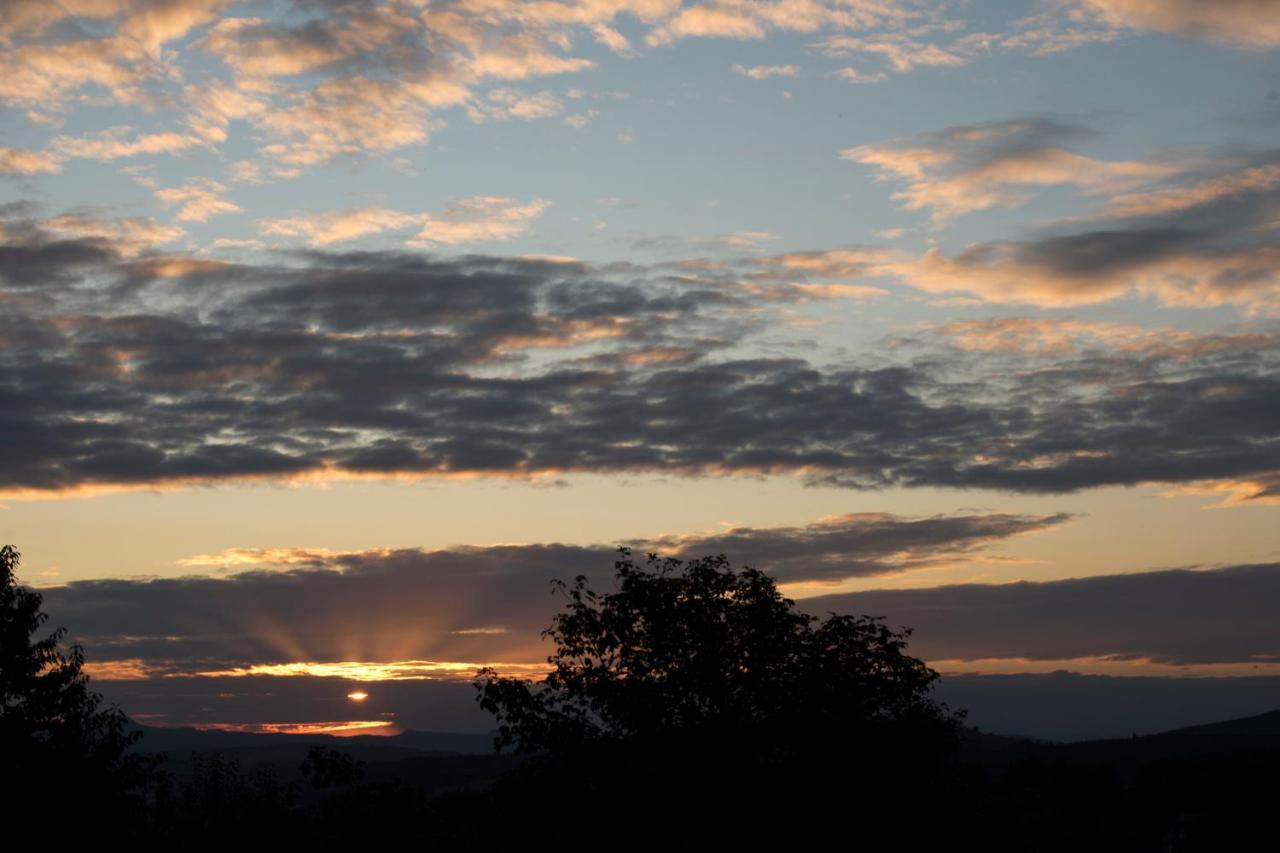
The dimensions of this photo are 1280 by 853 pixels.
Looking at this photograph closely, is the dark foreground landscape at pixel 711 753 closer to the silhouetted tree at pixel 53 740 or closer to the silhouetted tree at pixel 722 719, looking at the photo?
the silhouetted tree at pixel 722 719

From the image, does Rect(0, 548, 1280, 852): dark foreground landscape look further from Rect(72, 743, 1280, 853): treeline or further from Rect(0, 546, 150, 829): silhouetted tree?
Rect(0, 546, 150, 829): silhouetted tree

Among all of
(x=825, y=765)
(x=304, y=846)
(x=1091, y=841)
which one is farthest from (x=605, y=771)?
(x=1091, y=841)

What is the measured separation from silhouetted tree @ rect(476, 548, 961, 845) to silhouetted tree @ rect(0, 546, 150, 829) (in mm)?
20226

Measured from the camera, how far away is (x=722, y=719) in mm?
38250

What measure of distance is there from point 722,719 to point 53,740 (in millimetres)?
29789

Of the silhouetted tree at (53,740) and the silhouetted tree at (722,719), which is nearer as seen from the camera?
the silhouetted tree at (722,719)

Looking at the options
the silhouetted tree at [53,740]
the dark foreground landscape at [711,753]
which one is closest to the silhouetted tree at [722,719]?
the dark foreground landscape at [711,753]

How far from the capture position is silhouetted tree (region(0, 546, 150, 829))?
5047cm

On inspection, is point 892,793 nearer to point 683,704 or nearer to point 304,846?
point 683,704

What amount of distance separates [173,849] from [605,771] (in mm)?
27072

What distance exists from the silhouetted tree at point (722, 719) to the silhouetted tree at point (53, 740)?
20.2 metres

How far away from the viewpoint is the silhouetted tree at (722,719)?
122 feet

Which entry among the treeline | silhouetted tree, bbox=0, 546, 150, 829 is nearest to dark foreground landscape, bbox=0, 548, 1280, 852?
the treeline

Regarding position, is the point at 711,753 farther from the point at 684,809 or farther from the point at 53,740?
the point at 53,740
